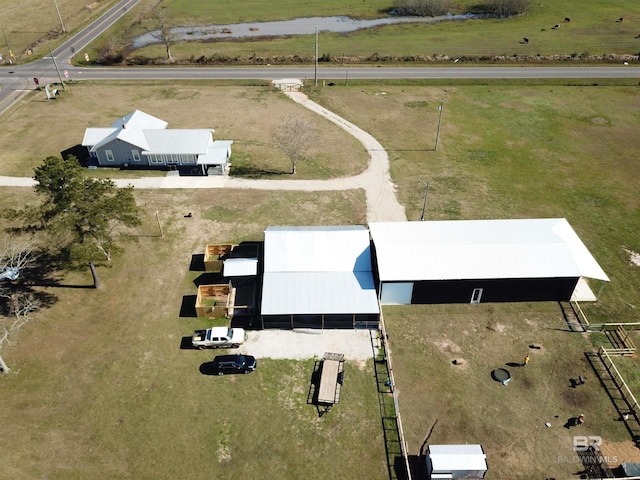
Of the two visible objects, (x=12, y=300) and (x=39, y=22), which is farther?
(x=39, y=22)

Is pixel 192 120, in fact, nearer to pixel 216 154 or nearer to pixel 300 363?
pixel 216 154

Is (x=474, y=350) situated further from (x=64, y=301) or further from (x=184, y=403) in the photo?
(x=64, y=301)

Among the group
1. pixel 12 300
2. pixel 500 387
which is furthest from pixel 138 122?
pixel 500 387

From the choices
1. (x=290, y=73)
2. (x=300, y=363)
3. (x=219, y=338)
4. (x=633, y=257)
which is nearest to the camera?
(x=300, y=363)

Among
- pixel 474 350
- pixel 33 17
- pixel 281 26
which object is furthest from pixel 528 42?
pixel 33 17

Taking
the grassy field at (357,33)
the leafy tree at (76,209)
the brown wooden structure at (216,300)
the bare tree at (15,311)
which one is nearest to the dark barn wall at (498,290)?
the brown wooden structure at (216,300)

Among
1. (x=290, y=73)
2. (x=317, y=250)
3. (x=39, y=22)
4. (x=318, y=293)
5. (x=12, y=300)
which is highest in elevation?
(x=39, y=22)
